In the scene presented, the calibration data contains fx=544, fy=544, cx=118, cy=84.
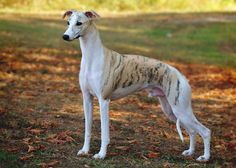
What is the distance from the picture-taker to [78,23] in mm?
6523

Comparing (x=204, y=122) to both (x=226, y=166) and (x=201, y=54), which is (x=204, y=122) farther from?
(x=201, y=54)

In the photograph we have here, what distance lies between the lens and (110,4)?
28125 mm

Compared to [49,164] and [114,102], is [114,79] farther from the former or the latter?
[114,102]

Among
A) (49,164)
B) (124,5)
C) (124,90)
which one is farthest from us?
(124,5)

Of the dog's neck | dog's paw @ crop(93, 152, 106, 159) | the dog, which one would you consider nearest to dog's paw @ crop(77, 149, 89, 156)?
the dog

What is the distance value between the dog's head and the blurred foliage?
64.2 feet

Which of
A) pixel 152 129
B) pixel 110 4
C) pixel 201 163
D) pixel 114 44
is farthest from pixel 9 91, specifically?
pixel 110 4

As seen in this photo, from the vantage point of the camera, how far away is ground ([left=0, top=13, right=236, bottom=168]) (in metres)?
7.11

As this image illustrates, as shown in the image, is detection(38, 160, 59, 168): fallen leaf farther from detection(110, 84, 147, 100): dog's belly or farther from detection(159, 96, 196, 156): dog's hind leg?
detection(159, 96, 196, 156): dog's hind leg

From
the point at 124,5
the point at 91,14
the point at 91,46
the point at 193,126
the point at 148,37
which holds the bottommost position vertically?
the point at 193,126

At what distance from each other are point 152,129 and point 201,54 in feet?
30.1

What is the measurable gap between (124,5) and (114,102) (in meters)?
18.4

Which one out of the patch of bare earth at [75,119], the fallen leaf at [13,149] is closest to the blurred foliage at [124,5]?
the patch of bare earth at [75,119]

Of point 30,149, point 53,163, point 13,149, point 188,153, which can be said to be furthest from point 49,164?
point 188,153
